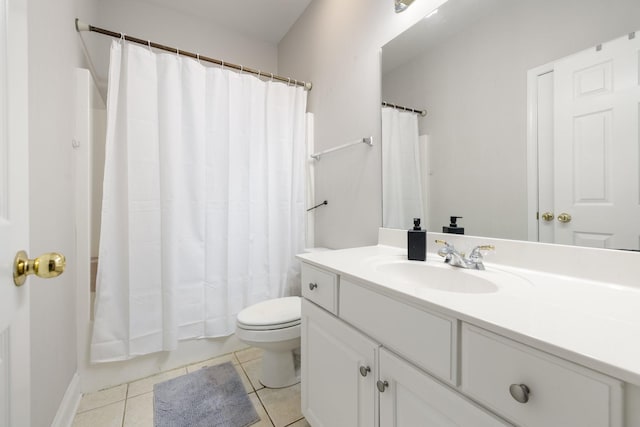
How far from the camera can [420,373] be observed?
647mm

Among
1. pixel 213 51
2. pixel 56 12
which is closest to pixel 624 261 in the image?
pixel 56 12

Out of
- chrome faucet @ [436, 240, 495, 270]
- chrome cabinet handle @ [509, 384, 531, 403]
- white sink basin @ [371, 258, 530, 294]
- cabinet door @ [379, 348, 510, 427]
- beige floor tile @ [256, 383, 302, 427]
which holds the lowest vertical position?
beige floor tile @ [256, 383, 302, 427]

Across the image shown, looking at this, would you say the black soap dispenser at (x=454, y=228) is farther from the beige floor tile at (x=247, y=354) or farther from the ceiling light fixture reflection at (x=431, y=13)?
the beige floor tile at (x=247, y=354)

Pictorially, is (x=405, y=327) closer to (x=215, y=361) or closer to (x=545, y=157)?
(x=545, y=157)

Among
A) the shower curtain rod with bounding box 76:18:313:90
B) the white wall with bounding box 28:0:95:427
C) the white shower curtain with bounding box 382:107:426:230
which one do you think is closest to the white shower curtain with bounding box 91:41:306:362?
the shower curtain rod with bounding box 76:18:313:90

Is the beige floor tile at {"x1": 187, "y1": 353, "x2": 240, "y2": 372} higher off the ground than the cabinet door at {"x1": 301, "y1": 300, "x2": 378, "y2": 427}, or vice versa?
the cabinet door at {"x1": 301, "y1": 300, "x2": 378, "y2": 427}

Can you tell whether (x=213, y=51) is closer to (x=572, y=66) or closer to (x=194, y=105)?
(x=194, y=105)

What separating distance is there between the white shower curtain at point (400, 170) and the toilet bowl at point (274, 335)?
75 centimetres

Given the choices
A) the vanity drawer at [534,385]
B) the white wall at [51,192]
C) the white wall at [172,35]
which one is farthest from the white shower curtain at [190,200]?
the vanity drawer at [534,385]

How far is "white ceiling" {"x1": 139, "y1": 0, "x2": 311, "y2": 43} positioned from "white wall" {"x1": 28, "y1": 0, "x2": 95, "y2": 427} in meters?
0.91

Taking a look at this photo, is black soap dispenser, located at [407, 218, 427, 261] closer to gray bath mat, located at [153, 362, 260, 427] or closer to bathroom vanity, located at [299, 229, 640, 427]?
bathroom vanity, located at [299, 229, 640, 427]

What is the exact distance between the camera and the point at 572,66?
31.5 inches

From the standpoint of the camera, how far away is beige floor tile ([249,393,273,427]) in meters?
1.22

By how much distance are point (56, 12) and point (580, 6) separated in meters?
1.99
